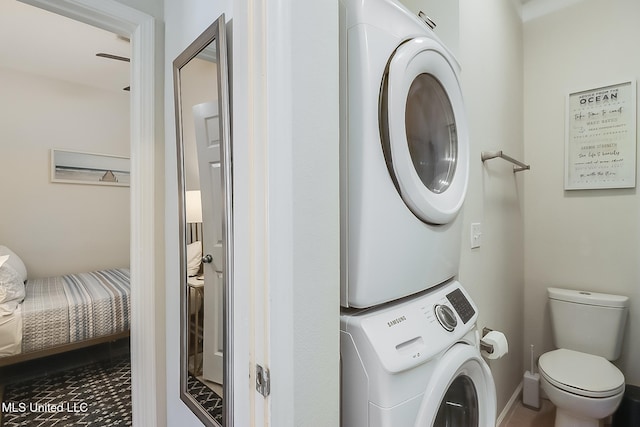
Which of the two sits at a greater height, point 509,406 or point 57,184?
point 57,184

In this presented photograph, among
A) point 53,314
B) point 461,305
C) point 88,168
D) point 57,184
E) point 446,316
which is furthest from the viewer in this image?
point 88,168

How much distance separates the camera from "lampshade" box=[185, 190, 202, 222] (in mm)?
1125

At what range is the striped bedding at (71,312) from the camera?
2012 mm

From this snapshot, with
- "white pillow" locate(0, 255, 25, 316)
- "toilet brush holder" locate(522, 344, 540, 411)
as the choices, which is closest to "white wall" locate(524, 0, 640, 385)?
"toilet brush holder" locate(522, 344, 540, 411)

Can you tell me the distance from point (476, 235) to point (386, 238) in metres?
0.91

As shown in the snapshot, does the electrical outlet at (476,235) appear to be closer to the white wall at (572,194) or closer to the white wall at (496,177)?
the white wall at (496,177)

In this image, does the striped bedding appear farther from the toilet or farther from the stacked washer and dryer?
the toilet

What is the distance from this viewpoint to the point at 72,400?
2.01 meters

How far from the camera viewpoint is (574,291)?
74.5 inches

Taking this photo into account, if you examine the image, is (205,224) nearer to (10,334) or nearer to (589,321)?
(10,334)

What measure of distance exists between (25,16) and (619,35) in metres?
3.87

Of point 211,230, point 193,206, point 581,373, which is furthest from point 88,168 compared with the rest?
point 581,373

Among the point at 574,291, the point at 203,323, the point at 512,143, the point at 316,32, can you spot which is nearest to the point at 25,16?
the point at 203,323

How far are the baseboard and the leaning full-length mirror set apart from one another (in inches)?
63.4
